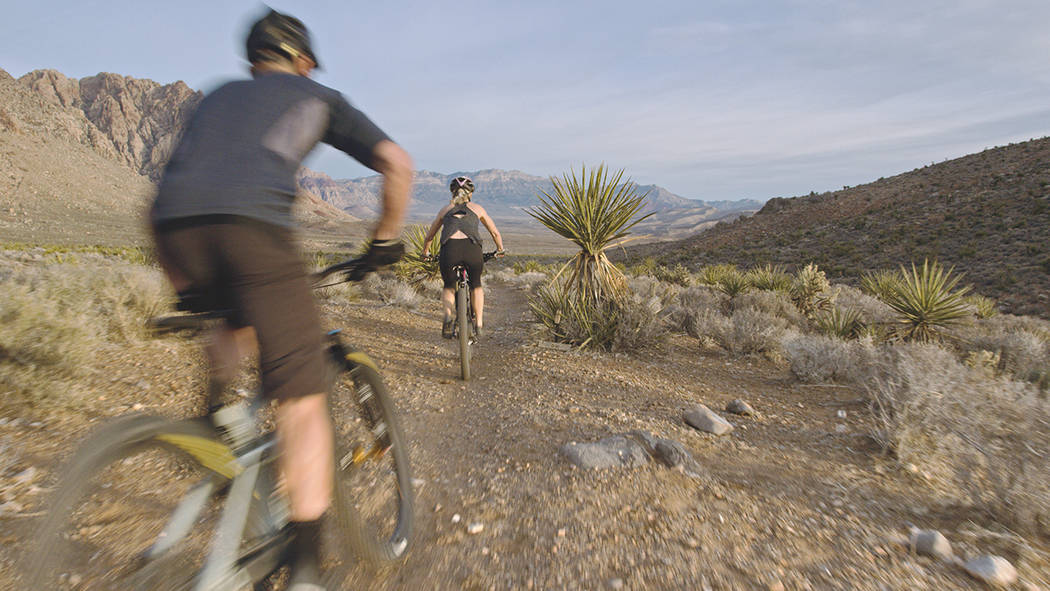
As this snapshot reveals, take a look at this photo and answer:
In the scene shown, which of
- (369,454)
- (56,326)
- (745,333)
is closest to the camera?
(369,454)

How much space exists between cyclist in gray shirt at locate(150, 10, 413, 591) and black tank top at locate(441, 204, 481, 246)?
4.02 metres

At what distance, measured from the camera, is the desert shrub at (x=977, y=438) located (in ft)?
7.86

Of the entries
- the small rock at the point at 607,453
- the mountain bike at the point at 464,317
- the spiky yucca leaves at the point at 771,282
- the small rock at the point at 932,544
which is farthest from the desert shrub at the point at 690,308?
the small rock at the point at 932,544

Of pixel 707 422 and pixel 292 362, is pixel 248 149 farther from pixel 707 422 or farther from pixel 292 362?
pixel 707 422

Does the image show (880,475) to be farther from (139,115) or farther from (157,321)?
(139,115)

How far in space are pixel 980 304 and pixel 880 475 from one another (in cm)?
1231

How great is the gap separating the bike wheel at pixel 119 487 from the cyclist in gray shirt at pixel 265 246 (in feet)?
0.69

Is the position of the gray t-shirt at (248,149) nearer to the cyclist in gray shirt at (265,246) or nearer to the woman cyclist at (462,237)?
the cyclist in gray shirt at (265,246)

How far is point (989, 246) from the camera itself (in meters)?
21.9

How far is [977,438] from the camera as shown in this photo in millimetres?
2910

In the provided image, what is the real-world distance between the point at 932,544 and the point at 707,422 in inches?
72.3

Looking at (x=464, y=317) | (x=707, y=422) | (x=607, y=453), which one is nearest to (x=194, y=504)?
(x=607, y=453)

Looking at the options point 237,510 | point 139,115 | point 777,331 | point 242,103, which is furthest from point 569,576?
point 139,115

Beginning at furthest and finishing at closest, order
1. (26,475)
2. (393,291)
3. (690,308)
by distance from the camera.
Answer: (393,291) → (690,308) → (26,475)
